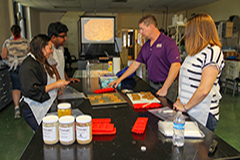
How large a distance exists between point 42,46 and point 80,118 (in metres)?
1.02

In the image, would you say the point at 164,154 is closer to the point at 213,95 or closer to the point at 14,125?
the point at 213,95

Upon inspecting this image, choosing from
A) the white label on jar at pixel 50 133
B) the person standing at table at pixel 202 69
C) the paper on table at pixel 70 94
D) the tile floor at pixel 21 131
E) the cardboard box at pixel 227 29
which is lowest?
the tile floor at pixel 21 131

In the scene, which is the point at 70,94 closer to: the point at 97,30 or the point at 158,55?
the point at 158,55

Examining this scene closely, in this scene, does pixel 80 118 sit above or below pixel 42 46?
below

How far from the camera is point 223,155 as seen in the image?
80 cm

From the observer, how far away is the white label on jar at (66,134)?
847mm

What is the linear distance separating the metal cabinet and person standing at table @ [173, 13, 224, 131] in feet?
10.8

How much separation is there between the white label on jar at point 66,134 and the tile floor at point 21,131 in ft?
5.21

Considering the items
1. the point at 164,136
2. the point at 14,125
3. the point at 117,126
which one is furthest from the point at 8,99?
the point at 164,136

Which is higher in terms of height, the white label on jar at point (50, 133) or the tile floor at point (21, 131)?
the white label on jar at point (50, 133)

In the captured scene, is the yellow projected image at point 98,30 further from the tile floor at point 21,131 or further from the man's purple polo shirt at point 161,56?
the man's purple polo shirt at point 161,56

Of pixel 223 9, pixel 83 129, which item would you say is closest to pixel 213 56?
pixel 83 129

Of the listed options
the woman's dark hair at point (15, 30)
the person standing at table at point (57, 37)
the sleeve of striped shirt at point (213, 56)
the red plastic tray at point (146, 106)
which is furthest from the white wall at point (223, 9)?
the woman's dark hair at point (15, 30)

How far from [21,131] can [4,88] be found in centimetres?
127
